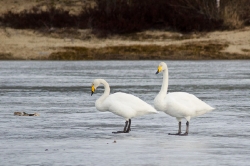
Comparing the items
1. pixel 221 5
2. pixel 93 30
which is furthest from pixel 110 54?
pixel 221 5

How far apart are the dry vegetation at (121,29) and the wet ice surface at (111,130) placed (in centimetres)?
1834

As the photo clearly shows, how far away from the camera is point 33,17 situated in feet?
162

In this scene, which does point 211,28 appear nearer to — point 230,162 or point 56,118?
point 56,118

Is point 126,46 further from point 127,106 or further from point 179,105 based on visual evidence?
point 179,105

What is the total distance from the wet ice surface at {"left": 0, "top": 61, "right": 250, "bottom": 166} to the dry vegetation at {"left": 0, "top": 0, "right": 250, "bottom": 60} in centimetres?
1834

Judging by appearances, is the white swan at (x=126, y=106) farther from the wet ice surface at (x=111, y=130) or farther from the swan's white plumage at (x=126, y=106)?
the wet ice surface at (x=111, y=130)

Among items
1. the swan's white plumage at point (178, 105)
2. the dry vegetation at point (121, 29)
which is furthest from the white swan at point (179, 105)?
the dry vegetation at point (121, 29)

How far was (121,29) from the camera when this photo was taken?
46.9 metres

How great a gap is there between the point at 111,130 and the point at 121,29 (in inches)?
1363

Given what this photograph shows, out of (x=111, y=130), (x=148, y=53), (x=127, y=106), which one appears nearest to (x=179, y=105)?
(x=127, y=106)

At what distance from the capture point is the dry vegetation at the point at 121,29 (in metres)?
42.0

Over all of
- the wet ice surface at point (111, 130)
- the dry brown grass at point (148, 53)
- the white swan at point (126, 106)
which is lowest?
the dry brown grass at point (148, 53)

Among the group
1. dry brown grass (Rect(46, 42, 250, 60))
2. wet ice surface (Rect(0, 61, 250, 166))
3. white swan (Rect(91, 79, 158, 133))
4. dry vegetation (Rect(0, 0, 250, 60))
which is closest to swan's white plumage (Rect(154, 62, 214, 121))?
white swan (Rect(91, 79, 158, 133))

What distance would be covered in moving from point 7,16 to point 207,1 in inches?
529
